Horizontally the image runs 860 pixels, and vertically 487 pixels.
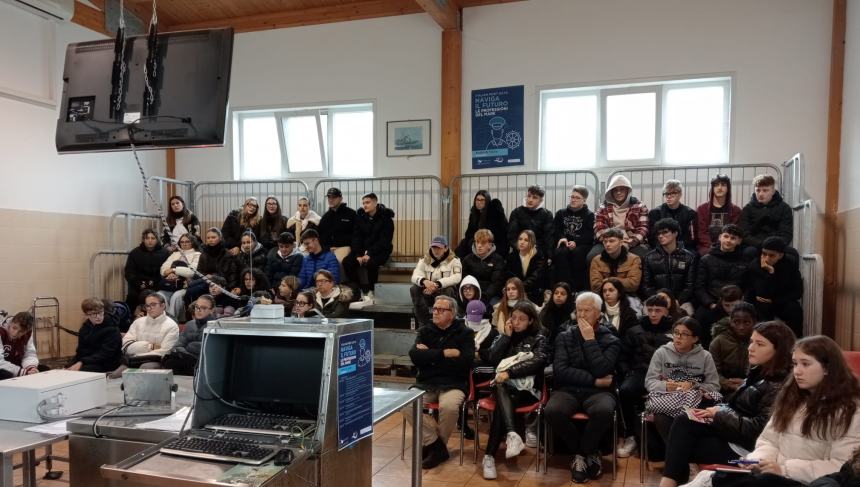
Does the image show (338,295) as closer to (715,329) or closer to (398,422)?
(398,422)

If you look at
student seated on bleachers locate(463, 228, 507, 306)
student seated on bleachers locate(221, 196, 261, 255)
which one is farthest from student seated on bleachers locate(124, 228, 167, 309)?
student seated on bleachers locate(463, 228, 507, 306)

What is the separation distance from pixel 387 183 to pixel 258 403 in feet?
17.0

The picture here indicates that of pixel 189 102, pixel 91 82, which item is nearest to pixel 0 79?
pixel 91 82

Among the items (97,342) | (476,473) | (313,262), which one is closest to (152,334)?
(97,342)

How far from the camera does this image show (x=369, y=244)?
21.5 ft

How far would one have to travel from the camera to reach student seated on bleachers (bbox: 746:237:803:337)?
4.56 meters

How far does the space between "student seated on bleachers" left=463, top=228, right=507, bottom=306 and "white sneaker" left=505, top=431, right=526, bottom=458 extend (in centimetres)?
174

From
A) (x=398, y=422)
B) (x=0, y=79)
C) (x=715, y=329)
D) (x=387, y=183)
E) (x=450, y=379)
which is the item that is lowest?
(x=398, y=422)

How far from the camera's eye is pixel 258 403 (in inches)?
88.0

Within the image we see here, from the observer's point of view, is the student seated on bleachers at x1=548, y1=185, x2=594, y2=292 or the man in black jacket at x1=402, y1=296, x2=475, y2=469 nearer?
the man in black jacket at x1=402, y1=296, x2=475, y2=469

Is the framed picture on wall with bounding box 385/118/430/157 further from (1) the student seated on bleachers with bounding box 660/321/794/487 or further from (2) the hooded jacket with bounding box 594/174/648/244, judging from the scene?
(1) the student seated on bleachers with bounding box 660/321/794/487

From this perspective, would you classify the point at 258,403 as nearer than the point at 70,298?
Yes

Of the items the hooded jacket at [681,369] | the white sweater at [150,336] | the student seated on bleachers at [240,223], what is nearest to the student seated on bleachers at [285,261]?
the student seated on bleachers at [240,223]

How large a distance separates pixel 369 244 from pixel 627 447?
142 inches
